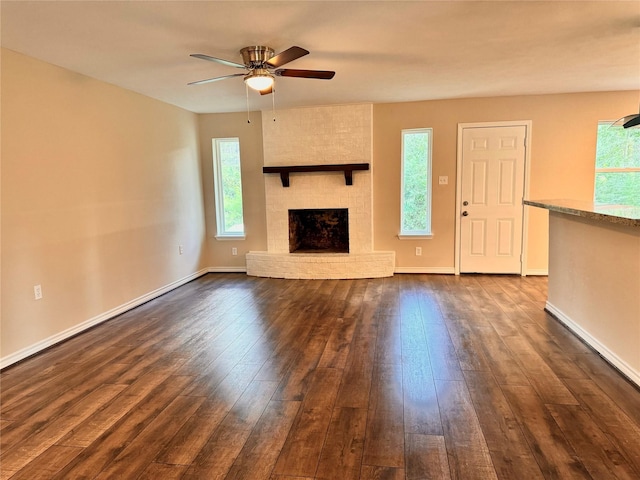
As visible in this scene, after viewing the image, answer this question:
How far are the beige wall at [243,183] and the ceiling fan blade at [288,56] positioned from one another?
2761 millimetres

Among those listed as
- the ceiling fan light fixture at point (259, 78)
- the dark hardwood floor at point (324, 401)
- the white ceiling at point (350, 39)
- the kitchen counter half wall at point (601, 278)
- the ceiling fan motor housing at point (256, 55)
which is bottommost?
the dark hardwood floor at point (324, 401)

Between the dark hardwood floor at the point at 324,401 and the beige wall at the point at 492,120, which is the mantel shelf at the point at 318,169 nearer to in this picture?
the beige wall at the point at 492,120

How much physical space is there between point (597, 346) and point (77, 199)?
4.43 meters

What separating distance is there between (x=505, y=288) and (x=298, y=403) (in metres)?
3.33

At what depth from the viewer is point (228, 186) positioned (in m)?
5.77

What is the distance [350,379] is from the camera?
96.0 inches

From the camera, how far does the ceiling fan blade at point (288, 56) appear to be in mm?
2492

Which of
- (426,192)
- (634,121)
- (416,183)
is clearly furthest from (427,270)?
(634,121)

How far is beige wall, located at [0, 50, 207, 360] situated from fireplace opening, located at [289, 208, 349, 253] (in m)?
1.75

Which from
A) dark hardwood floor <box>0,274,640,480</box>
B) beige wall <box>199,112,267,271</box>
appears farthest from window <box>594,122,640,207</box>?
beige wall <box>199,112,267,271</box>

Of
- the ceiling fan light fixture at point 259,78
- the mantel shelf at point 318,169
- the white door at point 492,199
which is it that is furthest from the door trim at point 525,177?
the ceiling fan light fixture at point 259,78

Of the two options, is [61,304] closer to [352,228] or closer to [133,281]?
[133,281]

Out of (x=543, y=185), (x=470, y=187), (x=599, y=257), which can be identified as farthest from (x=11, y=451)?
(x=543, y=185)

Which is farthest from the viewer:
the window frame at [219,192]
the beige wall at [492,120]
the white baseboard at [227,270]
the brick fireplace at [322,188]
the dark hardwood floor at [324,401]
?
the white baseboard at [227,270]
